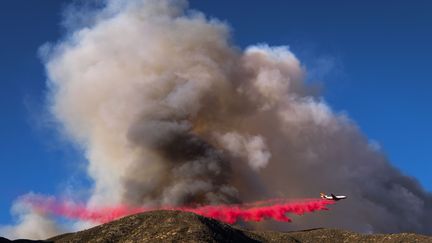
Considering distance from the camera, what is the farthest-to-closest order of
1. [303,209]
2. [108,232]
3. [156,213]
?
[303,209] < [156,213] < [108,232]

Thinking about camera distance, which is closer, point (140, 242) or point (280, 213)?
point (140, 242)

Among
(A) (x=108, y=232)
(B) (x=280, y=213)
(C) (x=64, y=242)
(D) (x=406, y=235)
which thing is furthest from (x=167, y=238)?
(B) (x=280, y=213)

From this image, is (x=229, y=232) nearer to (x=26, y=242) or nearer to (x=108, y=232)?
(x=108, y=232)

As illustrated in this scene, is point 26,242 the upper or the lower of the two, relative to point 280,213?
lower

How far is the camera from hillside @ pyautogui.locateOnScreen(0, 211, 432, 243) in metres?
112

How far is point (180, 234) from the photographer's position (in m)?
111

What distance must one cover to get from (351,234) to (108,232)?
58.5 metres

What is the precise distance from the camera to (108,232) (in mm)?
118062

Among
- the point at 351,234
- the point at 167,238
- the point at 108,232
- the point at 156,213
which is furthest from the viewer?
the point at 351,234

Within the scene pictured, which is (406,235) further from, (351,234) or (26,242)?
(26,242)

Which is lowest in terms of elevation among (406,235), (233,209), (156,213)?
(406,235)

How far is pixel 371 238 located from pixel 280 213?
43.1 metres

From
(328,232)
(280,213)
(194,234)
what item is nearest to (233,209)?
(280,213)

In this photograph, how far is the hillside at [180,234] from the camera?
112 metres
